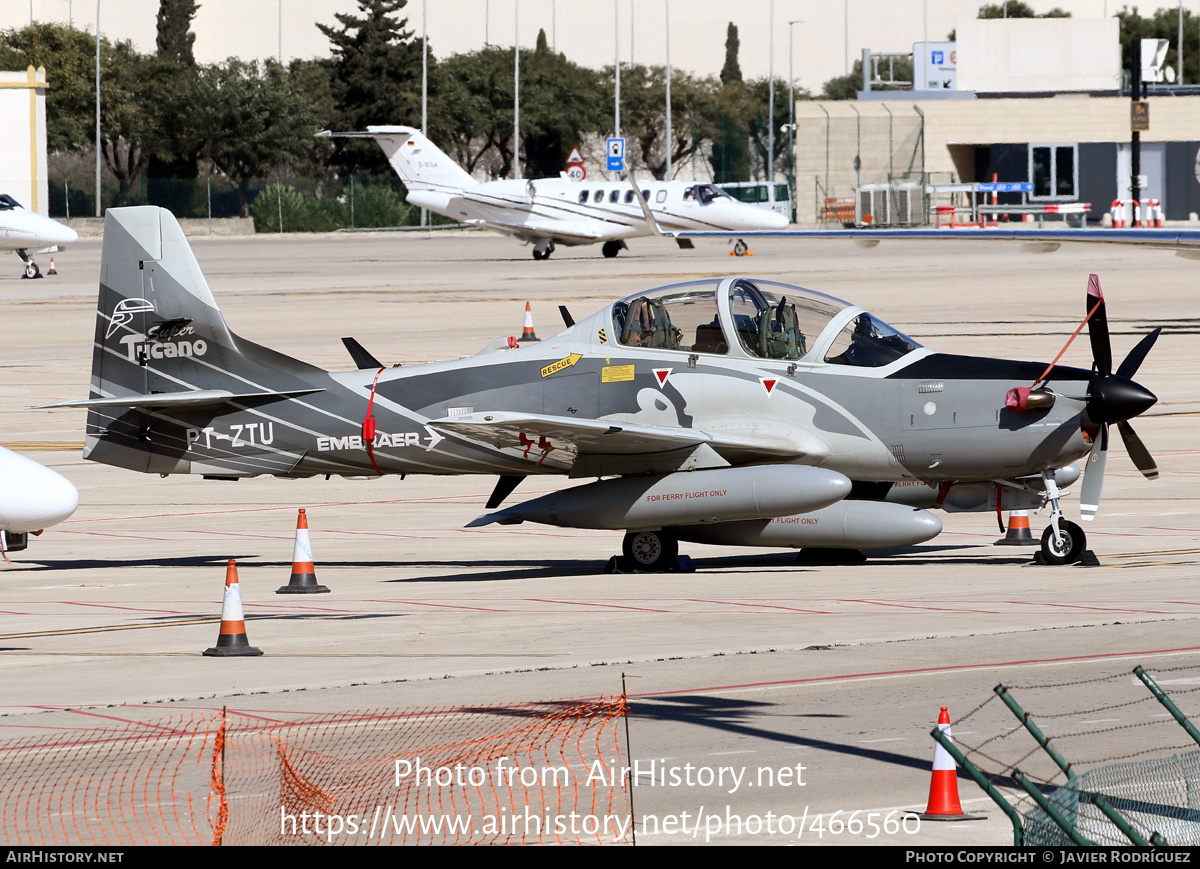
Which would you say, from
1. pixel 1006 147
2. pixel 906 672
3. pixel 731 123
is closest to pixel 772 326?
pixel 906 672

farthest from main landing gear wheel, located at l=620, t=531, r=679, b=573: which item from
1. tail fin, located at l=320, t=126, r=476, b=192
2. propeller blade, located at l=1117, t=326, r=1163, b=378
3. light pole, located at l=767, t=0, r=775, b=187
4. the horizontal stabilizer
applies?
light pole, located at l=767, t=0, r=775, b=187

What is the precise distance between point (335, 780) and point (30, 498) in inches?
196

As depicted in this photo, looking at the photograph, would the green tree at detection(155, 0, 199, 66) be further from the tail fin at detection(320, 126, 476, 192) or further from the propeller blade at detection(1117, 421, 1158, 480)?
the propeller blade at detection(1117, 421, 1158, 480)

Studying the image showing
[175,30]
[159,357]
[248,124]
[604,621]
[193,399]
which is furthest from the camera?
[175,30]

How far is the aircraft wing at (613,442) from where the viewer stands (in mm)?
15344

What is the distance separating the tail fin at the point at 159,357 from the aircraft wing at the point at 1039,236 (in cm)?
1416

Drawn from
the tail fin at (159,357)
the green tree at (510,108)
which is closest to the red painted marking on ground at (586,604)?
the tail fin at (159,357)

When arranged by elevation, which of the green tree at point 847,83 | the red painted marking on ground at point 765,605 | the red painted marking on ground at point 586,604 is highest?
the green tree at point 847,83

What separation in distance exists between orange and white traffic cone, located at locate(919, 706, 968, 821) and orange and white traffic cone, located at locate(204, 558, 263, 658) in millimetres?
5841

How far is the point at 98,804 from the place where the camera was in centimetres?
785

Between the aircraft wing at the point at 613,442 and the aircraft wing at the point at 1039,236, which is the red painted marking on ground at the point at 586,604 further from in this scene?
the aircraft wing at the point at 1039,236

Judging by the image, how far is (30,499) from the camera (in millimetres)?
12023

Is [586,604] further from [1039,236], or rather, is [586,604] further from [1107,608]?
[1039,236]
